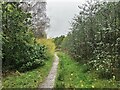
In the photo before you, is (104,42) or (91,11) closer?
(104,42)

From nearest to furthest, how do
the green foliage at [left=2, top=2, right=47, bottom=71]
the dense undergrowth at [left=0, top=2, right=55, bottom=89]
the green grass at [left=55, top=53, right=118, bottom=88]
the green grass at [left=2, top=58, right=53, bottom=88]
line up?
the green grass at [left=55, top=53, right=118, bottom=88] → the green grass at [left=2, top=58, right=53, bottom=88] → the dense undergrowth at [left=0, top=2, right=55, bottom=89] → the green foliage at [left=2, top=2, right=47, bottom=71]

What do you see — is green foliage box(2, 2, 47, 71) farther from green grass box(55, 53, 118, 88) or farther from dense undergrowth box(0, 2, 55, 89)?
→ green grass box(55, 53, 118, 88)

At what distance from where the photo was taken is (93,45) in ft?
83.3

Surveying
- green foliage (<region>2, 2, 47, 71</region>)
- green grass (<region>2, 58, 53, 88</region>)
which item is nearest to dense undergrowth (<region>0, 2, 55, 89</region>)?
green foliage (<region>2, 2, 47, 71</region>)

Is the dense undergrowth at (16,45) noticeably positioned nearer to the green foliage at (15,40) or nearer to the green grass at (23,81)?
the green foliage at (15,40)

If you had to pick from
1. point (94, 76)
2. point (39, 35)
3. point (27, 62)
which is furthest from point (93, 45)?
point (39, 35)

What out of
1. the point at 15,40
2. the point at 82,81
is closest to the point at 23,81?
the point at 82,81

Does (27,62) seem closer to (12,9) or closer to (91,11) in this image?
(12,9)

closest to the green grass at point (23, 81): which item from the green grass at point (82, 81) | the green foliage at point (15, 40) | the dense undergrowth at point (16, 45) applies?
the green grass at point (82, 81)

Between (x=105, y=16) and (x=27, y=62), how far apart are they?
8.47 metres

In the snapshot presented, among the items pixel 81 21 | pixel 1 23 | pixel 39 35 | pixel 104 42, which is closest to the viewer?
pixel 104 42

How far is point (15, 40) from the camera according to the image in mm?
24453

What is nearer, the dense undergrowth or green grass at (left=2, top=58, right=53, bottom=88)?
green grass at (left=2, top=58, right=53, bottom=88)

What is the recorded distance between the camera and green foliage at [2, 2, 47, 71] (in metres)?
23.6
